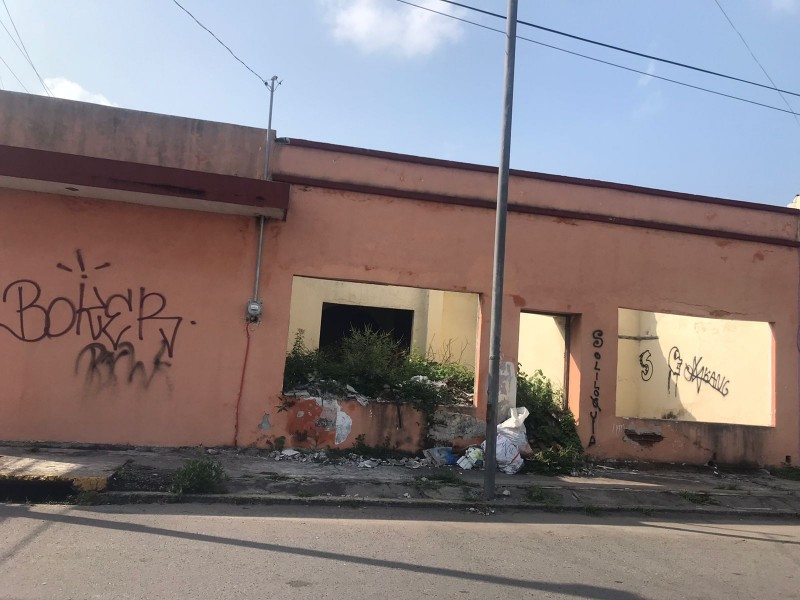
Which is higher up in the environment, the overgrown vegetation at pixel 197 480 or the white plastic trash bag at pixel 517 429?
the white plastic trash bag at pixel 517 429

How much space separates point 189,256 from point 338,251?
7.11ft

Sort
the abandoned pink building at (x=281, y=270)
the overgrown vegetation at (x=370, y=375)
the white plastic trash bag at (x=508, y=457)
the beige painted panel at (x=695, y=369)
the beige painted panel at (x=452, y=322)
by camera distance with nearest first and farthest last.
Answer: the abandoned pink building at (x=281, y=270), the white plastic trash bag at (x=508, y=457), the overgrown vegetation at (x=370, y=375), the beige painted panel at (x=695, y=369), the beige painted panel at (x=452, y=322)

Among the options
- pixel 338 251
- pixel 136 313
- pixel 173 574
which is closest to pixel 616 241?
pixel 338 251

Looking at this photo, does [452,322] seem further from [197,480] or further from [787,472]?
[197,480]

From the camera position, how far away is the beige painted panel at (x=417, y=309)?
45.7 feet

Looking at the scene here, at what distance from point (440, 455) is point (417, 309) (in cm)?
619

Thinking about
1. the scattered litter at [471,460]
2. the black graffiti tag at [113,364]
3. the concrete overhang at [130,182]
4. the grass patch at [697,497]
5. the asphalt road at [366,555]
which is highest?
the concrete overhang at [130,182]

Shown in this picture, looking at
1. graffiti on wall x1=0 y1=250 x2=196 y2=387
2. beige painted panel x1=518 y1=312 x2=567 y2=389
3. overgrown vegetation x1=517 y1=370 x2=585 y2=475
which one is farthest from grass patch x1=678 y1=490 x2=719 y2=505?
graffiti on wall x1=0 y1=250 x2=196 y2=387

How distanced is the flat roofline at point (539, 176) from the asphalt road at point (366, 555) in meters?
5.32

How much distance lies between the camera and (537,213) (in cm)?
990

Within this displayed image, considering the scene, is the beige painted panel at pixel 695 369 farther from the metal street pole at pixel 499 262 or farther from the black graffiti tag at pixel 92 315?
the black graffiti tag at pixel 92 315

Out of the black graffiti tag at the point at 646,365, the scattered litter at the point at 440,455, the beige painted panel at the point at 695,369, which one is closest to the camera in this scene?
the scattered litter at the point at 440,455

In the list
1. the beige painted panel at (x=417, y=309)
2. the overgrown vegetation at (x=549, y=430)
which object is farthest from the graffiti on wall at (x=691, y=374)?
the beige painted panel at (x=417, y=309)

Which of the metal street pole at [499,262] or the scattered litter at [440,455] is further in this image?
the scattered litter at [440,455]
